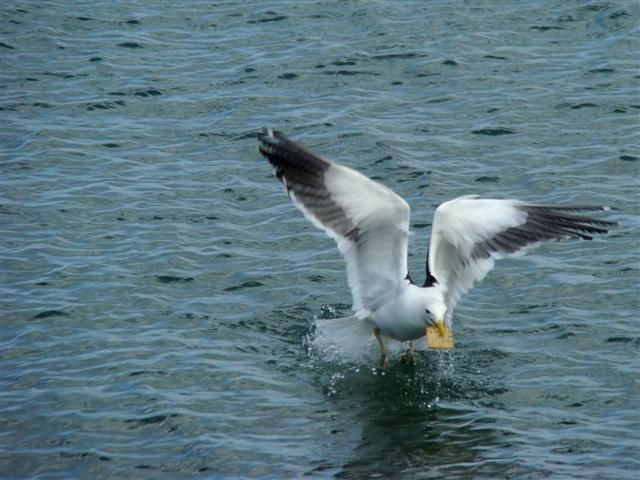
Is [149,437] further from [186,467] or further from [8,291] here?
[8,291]

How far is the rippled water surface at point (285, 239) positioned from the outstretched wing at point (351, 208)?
3.18ft

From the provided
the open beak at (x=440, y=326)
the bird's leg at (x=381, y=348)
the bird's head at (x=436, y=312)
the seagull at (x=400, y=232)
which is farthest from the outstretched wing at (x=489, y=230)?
the bird's leg at (x=381, y=348)

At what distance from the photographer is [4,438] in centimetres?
880

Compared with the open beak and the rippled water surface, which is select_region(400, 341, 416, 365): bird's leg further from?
the open beak

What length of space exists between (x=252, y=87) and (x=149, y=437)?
25.1 ft

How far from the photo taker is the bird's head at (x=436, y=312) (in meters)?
9.31

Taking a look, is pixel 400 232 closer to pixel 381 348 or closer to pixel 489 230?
pixel 489 230

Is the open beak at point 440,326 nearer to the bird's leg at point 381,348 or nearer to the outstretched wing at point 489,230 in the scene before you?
the outstretched wing at point 489,230

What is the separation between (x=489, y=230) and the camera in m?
9.75

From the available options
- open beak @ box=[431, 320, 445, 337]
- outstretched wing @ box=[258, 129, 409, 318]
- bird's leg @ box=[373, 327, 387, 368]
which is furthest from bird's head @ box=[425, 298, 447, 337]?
bird's leg @ box=[373, 327, 387, 368]

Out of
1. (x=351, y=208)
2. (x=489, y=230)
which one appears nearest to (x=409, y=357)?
(x=489, y=230)

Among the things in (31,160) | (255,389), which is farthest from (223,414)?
(31,160)

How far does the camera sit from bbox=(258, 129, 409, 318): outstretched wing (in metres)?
9.32

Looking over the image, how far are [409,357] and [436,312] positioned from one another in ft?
3.78
